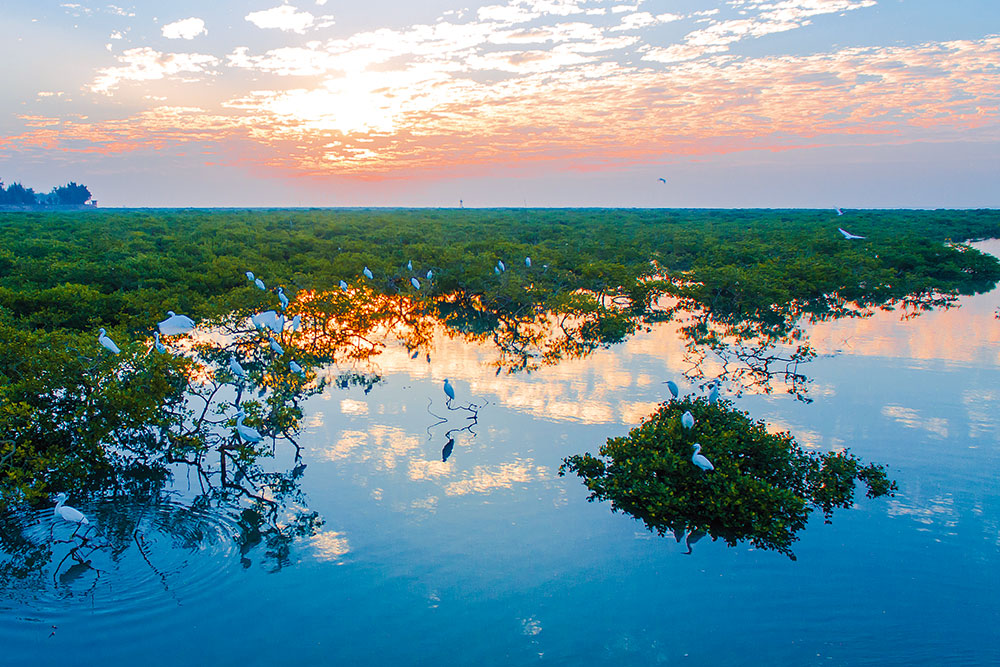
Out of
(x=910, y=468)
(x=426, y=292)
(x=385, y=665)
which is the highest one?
(x=426, y=292)

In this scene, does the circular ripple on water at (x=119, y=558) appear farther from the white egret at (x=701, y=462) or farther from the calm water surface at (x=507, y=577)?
the white egret at (x=701, y=462)

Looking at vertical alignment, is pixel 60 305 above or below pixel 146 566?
above

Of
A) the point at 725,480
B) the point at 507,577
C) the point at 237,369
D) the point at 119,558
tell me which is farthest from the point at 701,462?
the point at 237,369

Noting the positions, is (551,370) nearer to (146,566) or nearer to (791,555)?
(791,555)

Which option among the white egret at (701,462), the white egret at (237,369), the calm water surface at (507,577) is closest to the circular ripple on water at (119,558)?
the calm water surface at (507,577)

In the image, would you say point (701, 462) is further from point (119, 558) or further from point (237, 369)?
point (237, 369)

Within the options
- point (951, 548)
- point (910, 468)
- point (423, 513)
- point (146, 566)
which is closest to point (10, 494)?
point (146, 566)
